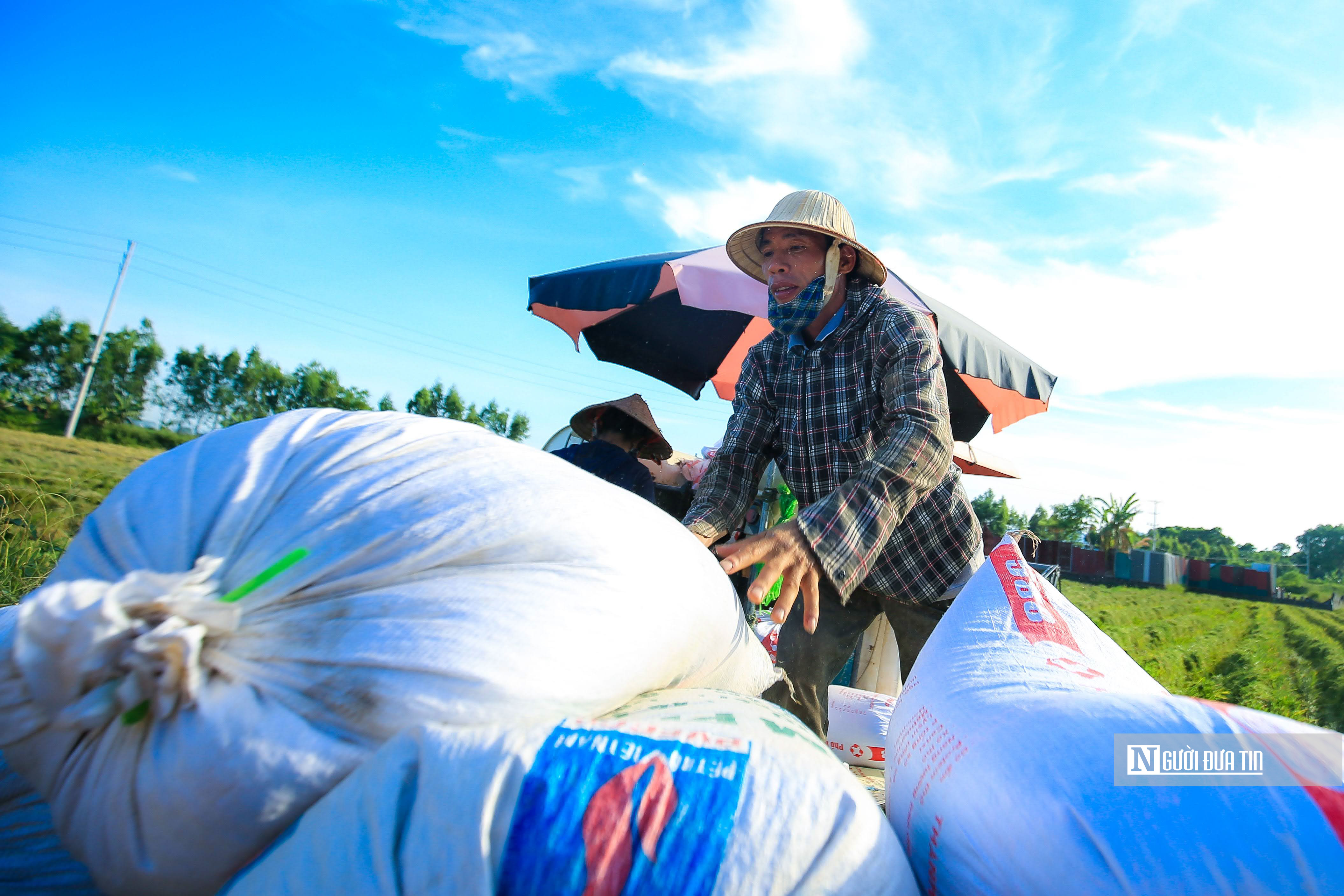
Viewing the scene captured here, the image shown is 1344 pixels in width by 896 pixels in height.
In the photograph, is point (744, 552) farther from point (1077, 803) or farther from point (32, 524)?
point (32, 524)

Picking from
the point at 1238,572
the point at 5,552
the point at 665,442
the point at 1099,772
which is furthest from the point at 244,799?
the point at 1238,572

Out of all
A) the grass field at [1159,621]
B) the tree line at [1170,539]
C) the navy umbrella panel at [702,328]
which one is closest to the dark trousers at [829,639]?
the navy umbrella panel at [702,328]

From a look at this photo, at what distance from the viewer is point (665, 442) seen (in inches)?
141

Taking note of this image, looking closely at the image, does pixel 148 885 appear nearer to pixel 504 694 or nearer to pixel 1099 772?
pixel 504 694

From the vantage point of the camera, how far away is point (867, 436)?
1.66 meters

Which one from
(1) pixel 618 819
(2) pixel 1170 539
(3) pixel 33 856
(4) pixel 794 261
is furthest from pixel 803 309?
(2) pixel 1170 539

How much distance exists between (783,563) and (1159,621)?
65.7ft

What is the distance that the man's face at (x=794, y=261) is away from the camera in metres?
1.83

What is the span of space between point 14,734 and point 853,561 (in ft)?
3.46

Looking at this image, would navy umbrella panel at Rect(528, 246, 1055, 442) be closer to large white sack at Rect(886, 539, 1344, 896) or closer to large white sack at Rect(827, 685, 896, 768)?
large white sack at Rect(827, 685, 896, 768)

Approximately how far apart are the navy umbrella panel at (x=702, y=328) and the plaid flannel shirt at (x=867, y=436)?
166 centimetres

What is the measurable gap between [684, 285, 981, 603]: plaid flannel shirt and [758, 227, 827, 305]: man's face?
0.13 m

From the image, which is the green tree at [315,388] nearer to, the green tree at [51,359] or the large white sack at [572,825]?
the green tree at [51,359]

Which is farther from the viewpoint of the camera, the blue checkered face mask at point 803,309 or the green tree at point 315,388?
the green tree at point 315,388
